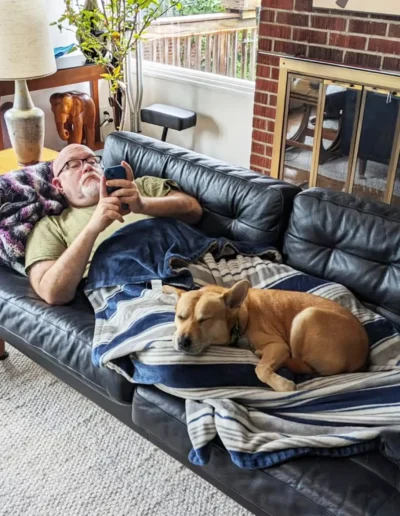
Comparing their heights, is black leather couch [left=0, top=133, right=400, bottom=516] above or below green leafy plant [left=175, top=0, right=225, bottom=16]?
below

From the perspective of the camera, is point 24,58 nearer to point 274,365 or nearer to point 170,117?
point 170,117

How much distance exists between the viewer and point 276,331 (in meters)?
1.58

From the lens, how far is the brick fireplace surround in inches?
112

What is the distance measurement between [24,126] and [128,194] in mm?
1052

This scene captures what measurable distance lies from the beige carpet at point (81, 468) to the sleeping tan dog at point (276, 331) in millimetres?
501

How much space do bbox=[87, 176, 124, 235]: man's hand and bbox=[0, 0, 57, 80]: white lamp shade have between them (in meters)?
1.03

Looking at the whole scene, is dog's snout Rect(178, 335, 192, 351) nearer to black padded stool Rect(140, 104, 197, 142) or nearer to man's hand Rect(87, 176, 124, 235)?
man's hand Rect(87, 176, 124, 235)

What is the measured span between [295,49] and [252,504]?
2.55 meters

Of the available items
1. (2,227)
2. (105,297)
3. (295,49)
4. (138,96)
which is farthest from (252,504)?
(138,96)

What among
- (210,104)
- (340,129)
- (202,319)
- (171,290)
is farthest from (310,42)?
(202,319)

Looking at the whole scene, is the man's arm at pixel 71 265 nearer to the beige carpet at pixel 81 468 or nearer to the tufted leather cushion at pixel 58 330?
the tufted leather cushion at pixel 58 330

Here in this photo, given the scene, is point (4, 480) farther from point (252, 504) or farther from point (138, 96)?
point (138, 96)

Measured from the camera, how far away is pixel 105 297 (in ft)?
5.93

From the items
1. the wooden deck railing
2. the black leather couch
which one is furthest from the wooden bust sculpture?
the black leather couch
